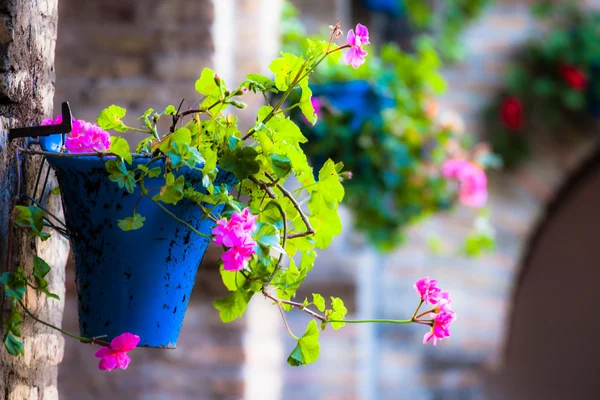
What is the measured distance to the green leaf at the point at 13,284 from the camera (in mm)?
951

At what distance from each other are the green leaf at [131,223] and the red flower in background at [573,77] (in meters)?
3.64

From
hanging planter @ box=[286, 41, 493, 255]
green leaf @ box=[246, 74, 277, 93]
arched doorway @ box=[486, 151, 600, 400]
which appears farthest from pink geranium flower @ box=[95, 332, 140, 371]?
arched doorway @ box=[486, 151, 600, 400]

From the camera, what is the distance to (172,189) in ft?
3.11

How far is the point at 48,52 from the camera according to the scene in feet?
3.85

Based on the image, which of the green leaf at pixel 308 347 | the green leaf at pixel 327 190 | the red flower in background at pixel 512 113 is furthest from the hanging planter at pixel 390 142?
the red flower in background at pixel 512 113

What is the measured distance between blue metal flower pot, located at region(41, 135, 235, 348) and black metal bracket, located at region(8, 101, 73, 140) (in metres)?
0.01

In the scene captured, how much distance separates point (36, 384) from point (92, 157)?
1.19ft

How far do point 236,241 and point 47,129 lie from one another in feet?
0.90

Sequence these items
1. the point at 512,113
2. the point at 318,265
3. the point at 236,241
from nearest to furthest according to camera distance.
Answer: the point at 236,241, the point at 318,265, the point at 512,113

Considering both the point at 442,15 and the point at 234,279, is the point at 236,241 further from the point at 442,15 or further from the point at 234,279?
the point at 442,15

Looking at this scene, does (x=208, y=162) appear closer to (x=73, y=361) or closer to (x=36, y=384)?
(x=36, y=384)

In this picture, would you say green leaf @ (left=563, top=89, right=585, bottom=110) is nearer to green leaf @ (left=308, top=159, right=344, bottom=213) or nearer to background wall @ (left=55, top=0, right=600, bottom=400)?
background wall @ (left=55, top=0, right=600, bottom=400)

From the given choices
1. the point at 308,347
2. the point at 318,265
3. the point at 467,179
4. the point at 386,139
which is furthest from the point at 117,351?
the point at 318,265

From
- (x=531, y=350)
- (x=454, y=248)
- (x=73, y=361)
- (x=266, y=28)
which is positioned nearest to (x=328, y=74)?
(x=266, y=28)
